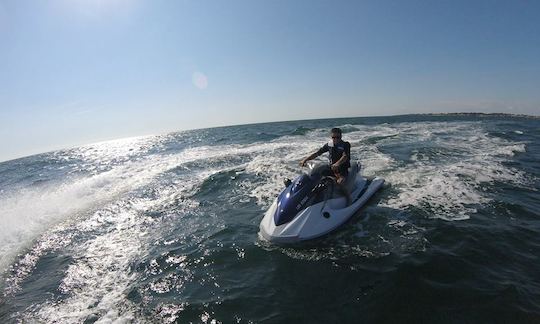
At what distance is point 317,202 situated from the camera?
329 inches

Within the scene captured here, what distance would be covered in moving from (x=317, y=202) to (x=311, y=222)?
0.74 m

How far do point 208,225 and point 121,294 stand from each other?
12.9 ft

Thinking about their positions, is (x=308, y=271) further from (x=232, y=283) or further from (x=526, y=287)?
(x=526, y=287)

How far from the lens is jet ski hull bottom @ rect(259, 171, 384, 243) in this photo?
7.57m

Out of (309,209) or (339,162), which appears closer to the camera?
(309,209)

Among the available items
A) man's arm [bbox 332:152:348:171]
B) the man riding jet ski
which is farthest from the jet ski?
man's arm [bbox 332:152:348:171]

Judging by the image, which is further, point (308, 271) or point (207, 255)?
point (207, 255)

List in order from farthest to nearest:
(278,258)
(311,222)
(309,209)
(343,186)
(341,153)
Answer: (341,153), (343,186), (309,209), (311,222), (278,258)

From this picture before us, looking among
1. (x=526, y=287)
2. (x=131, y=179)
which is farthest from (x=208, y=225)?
(x=131, y=179)

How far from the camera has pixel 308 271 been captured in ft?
21.6

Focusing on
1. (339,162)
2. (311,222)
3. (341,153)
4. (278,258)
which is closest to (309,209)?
(311,222)

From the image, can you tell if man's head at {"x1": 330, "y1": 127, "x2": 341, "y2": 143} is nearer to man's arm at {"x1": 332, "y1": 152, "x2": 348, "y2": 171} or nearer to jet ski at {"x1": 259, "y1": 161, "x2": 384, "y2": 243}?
man's arm at {"x1": 332, "y1": 152, "x2": 348, "y2": 171}

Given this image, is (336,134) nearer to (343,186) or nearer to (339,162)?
(339,162)

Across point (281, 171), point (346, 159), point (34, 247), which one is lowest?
point (34, 247)
